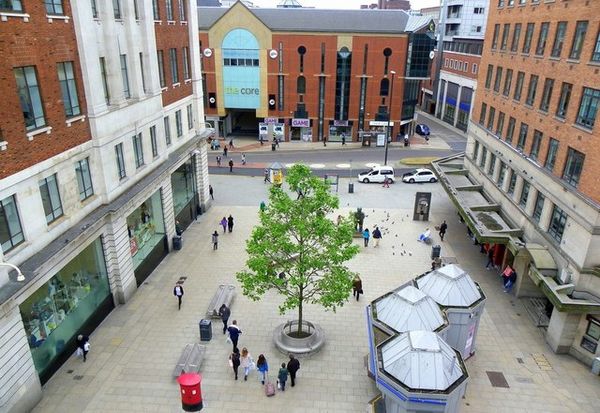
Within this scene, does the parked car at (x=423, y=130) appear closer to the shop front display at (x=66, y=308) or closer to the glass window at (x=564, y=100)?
the glass window at (x=564, y=100)

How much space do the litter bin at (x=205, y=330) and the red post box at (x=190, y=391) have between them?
171 inches

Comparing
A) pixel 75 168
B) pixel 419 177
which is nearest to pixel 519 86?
pixel 419 177

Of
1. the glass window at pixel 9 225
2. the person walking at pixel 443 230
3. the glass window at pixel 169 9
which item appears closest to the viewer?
the glass window at pixel 9 225

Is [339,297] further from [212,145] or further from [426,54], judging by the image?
[426,54]

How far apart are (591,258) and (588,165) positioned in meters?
3.86

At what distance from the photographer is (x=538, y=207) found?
23047mm

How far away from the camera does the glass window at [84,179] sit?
61.2 ft

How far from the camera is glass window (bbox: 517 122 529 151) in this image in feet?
82.0

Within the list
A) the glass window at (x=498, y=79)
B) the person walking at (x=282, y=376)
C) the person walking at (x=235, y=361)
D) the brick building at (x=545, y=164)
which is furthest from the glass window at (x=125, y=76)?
the glass window at (x=498, y=79)

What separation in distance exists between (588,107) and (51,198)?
2238cm

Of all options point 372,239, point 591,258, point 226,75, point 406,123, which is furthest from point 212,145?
point 591,258

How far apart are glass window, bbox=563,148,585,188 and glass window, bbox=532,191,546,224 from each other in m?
2.36

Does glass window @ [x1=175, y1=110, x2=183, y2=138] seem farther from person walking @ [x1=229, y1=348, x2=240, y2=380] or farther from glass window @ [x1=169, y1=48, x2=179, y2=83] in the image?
person walking @ [x1=229, y1=348, x2=240, y2=380]

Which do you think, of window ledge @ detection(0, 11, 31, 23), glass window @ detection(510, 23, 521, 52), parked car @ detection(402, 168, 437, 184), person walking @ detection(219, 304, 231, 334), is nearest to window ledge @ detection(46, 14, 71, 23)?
window ledge @ detection(0, 11, 31, 23)
